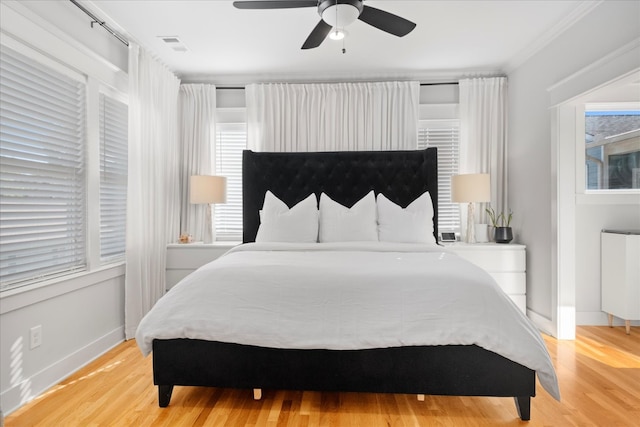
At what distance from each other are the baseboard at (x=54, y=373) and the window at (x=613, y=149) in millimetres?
4580

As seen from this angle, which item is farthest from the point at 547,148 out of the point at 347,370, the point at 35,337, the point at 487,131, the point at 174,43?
the point at 35,337

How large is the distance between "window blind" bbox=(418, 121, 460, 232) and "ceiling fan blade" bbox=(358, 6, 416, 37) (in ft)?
6.60

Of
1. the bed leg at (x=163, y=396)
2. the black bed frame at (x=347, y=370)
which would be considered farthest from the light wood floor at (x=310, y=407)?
the black bed frame at (x=347, y=370)

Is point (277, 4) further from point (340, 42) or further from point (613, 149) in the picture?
point (613, 149)

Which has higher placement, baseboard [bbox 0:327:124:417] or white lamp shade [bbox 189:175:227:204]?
white lamp shade [bbox 189:175:227:204]

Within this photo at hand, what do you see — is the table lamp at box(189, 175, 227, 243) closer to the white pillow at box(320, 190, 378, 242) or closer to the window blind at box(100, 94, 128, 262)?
the window blind at box(100, 94, 128, 262)

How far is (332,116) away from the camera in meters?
4.27

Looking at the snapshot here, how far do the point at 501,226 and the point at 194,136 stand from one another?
3.61 m

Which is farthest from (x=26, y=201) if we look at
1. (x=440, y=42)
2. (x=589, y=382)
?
(x=589, y=382)

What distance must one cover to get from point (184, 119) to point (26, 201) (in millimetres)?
2286

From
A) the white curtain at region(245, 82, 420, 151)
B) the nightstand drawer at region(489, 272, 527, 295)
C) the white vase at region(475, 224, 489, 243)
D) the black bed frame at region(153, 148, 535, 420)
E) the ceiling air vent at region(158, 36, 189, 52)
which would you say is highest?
the ceiling air vent at region(158, 36, 189, 52)

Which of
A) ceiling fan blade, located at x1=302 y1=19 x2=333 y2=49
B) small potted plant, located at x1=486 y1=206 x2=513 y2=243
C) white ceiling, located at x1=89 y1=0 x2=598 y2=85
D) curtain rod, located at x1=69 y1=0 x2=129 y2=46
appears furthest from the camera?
small potted plant, located at x1=486 y1=206 x2=513 y2=243

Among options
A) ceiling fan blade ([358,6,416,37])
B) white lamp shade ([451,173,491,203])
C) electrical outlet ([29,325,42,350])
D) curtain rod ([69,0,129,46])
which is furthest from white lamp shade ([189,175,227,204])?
white lamp shade ([451,173,491,203])

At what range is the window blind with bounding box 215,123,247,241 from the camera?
4.39 metres
